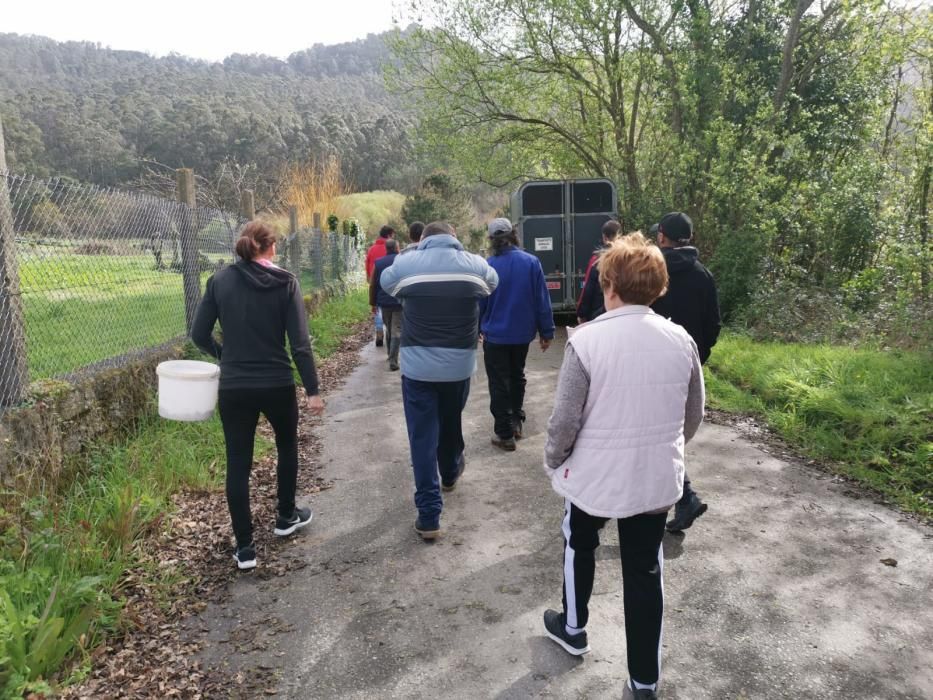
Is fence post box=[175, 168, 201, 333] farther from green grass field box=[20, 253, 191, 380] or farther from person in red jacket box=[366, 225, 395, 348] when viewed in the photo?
person in red jacket box=[366, 225, 395, 348]

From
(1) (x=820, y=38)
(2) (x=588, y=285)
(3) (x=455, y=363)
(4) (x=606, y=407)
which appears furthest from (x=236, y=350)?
(1) (x=820, y=38)

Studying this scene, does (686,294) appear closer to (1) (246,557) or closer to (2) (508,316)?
(2) (508,316)

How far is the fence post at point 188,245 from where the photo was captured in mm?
7137

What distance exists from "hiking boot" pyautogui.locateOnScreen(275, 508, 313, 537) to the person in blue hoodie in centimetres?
219

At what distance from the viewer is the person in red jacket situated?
10070mm

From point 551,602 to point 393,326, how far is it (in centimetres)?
647

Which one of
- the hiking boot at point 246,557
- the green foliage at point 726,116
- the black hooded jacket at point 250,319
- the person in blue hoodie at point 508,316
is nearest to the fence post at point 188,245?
the person in blue hoodie at point 508,316

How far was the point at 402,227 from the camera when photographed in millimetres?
33812

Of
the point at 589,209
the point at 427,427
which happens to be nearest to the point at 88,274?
the point at 427,427

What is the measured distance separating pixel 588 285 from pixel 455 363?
74.8 inches

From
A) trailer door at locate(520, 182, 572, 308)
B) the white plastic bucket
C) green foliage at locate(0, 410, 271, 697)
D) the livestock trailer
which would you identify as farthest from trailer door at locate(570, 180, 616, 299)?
the white plastic bucket

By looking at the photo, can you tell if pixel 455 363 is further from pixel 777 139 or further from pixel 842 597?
pixel 777 139

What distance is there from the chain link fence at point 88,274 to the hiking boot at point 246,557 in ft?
5.86

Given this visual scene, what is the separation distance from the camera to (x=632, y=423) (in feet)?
8.56
